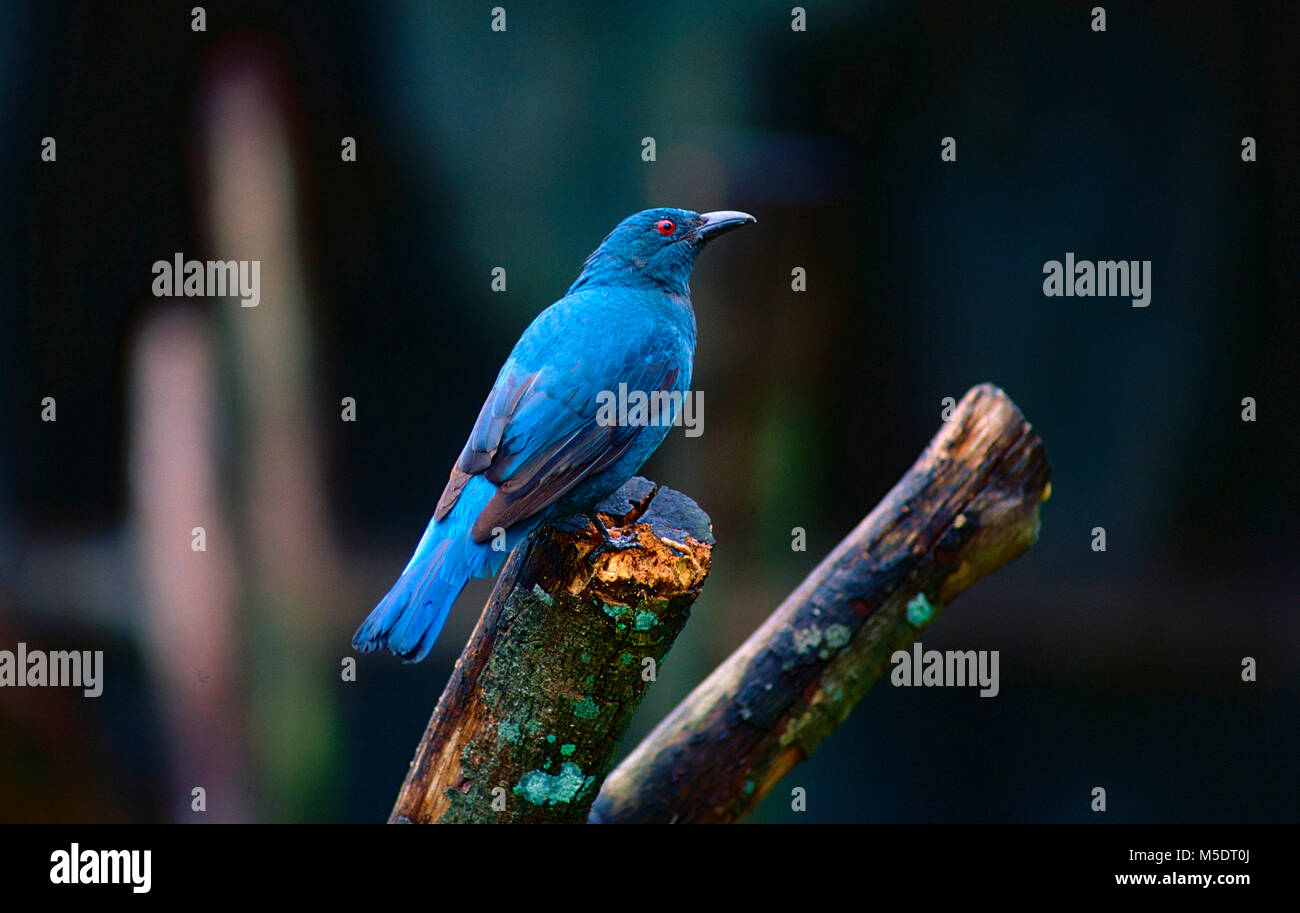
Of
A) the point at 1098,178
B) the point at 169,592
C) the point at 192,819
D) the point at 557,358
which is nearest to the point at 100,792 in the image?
the point at 192,819

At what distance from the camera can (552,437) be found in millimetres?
2418

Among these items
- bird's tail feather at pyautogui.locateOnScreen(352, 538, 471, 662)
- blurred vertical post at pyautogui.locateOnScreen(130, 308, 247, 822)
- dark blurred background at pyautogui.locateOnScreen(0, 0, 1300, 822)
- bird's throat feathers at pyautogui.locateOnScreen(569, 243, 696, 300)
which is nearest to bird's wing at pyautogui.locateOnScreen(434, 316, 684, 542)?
bird's tail feather at pyautogui.locateOnScreen(352, 538, 471, 662)

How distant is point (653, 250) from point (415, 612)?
52.4 inches

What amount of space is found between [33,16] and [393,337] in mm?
1885

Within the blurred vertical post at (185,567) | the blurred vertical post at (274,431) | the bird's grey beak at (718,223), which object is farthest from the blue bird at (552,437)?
the blurred vertical post at (185,567)

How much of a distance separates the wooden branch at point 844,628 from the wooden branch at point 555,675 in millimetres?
359

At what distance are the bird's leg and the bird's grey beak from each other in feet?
4.11

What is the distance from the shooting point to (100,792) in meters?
4.31

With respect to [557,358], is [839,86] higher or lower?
higher

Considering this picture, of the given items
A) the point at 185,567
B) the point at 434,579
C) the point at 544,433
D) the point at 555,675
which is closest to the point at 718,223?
the point at 544,433

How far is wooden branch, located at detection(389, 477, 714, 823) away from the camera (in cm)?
205

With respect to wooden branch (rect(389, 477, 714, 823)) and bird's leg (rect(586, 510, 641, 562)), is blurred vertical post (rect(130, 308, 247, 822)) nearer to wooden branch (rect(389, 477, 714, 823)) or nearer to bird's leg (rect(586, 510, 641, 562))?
wooden branch (rect(389, 477, 714, 823))

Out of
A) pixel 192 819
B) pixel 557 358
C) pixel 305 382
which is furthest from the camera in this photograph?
pixel 305 382

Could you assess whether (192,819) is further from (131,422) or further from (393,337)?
(393,337)
